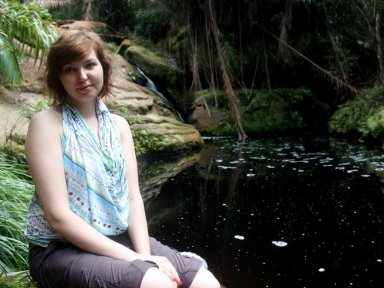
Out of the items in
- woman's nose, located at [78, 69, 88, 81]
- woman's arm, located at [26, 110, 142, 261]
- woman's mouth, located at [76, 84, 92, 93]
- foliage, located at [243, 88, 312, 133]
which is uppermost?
woman's nose, located at [78, 69, 88, 81]

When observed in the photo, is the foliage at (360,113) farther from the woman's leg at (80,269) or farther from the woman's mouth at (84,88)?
the woman's leg at (80,269)

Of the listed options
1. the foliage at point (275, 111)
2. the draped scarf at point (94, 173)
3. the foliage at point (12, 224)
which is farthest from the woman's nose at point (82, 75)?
the foliage at point (275, 111)

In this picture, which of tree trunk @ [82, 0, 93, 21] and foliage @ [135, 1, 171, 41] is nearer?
foliage @ [135, 1, 171, 41]

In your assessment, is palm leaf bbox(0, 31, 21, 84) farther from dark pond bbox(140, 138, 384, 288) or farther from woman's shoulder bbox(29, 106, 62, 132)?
woman's shoulder bbox(29, 106, 62, 132)

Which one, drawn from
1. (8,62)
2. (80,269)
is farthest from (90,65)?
(8,62)

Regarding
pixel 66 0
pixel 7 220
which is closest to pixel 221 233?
pixel 7 220

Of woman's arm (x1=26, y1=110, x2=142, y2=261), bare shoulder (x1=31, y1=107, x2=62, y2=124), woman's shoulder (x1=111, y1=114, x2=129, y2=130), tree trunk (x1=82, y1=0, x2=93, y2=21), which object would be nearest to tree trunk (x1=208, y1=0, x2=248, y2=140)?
tree trunk (x1=82, y1=0, x2=93, y2=21)

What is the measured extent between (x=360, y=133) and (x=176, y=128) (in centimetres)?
364

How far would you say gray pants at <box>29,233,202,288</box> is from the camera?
1.43m

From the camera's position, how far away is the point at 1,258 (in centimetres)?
247

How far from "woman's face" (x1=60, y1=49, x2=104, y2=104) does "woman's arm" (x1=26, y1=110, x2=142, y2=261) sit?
0.62 feet

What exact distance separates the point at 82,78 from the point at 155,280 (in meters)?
0.76

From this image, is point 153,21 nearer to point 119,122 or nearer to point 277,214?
point 277,214

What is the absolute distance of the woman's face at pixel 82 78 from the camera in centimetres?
165
